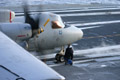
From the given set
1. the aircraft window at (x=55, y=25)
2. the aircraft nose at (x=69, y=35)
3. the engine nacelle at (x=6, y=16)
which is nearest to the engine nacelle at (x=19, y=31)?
the engine nacelle at (x=6, y=16)

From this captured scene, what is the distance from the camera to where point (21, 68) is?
14.5ft

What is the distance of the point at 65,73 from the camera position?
14625mm

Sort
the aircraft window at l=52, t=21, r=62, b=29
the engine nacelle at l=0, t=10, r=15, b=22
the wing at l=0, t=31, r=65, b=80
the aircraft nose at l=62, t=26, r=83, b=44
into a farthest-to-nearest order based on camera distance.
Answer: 1. the aircraft nose at l=62, t=26, r=83, b=44
2. the aircraft window at l=52, t=21, r=62, b=29
3. the engine nacelle at l=0, t=10, r=15, b=22
4. the wing at l=0, t=31, r=65, b=80

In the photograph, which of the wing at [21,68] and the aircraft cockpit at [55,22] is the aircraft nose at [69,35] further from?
the wing at [21,68]

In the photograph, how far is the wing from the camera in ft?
13.9

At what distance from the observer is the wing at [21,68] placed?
4.23 meters

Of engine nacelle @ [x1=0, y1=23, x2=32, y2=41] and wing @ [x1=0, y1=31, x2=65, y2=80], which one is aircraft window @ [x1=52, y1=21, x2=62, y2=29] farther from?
wing @ [x1=0, y1=31, x2=65, y2=80]

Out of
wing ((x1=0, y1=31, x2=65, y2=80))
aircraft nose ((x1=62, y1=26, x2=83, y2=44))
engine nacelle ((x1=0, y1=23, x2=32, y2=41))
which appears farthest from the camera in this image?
aircraft nose ((x1=62, y1=26, x2=83, y2=44))

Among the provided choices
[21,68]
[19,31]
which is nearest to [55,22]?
[19,31]

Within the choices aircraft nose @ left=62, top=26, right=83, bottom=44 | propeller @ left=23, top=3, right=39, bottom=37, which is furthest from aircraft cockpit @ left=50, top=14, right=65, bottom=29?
propeller @ left=23, top=3, right=39, bottom=37

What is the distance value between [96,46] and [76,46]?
5.90 ft

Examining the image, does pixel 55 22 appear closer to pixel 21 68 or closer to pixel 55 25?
pixel 55 25

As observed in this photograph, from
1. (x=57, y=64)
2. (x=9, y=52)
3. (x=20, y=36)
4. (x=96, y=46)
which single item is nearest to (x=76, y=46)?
(x=96, y=46)

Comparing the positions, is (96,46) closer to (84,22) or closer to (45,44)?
(45,44)
